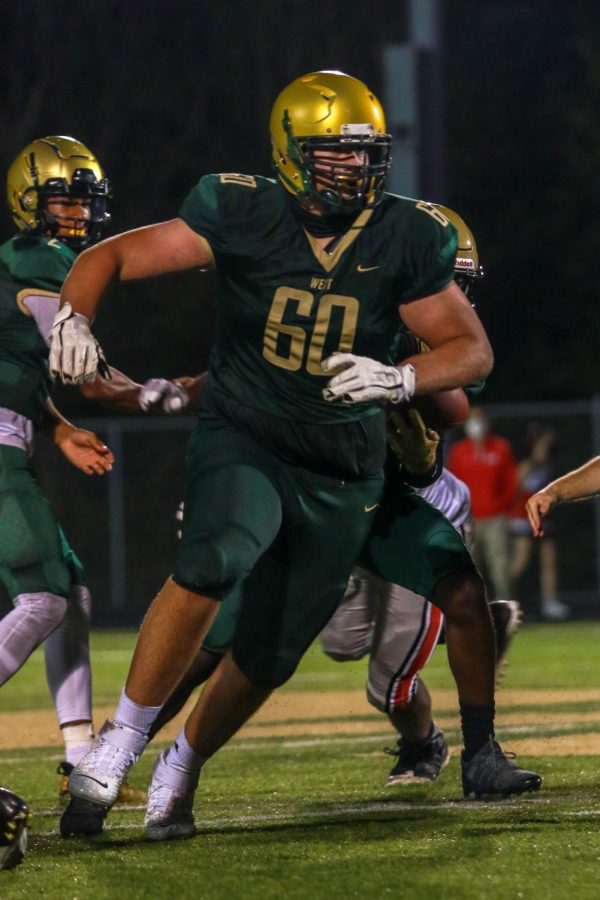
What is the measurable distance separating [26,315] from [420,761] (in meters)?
1.98

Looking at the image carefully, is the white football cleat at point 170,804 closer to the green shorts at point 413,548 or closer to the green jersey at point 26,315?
Result: the green shorts at point 413,548

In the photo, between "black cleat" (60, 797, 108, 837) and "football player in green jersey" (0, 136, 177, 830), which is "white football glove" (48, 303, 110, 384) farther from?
"black cleat" (60, 797, 108, 837)

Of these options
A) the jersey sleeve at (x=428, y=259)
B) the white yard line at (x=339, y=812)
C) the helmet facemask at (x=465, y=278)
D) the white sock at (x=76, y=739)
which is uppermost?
the jersey sleeve at (x=428, y=259)

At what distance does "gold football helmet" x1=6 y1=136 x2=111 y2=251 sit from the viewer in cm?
597

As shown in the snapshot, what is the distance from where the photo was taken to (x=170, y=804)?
15.6ft

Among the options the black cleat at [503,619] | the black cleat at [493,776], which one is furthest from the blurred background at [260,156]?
the black cleat at [493,776]

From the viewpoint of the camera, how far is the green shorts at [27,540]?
18.4ft

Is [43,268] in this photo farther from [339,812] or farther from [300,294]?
[339,812]

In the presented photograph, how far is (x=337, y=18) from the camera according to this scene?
980 inches

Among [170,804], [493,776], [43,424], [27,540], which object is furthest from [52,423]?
[493,776]

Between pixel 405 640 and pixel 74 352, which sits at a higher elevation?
pixel 74 352

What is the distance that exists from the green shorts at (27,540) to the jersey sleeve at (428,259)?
1540 mm

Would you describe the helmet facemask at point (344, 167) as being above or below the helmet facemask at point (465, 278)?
above

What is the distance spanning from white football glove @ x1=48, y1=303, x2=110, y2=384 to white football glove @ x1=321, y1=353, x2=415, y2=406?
0.58 meters
